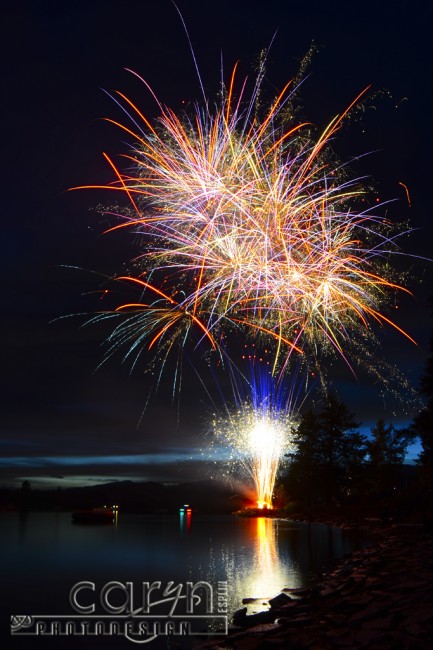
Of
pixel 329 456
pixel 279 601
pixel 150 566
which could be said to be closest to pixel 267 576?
pixel 150 566

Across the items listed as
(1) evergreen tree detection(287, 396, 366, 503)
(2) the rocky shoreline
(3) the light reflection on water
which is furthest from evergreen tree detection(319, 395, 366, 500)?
(2) the rocky shoreline

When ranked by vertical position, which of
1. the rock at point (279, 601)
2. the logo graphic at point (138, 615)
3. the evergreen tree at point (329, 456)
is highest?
the evergreen tree at point (329, 456)

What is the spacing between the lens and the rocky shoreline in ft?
29.2

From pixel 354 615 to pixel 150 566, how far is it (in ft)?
37.4

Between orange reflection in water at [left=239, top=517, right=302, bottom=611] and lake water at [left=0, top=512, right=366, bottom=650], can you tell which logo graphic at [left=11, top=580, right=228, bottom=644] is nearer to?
lake water at [left=0, top=512, right=366, bottom=650]

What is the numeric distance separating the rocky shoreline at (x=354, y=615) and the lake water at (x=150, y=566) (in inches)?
43.7

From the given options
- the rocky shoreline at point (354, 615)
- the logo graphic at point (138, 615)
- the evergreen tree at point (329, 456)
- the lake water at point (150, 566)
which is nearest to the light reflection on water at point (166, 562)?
the lake water at point (150, 566)

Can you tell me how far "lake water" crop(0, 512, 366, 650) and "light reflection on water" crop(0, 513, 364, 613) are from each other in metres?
0.02

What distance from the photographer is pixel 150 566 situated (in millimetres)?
20203

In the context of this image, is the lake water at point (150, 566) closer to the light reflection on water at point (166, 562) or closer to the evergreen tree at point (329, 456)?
the light reflection on water at point (166, 562)

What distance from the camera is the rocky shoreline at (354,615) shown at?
29.2 feet

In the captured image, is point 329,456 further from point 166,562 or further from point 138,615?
point 138,615

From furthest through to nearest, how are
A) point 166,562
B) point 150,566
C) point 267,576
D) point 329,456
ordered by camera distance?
point 329,456 < point 166,562 < point 150,566 < point 267,576

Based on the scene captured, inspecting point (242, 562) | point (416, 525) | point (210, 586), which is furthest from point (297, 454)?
point (210, 586)
